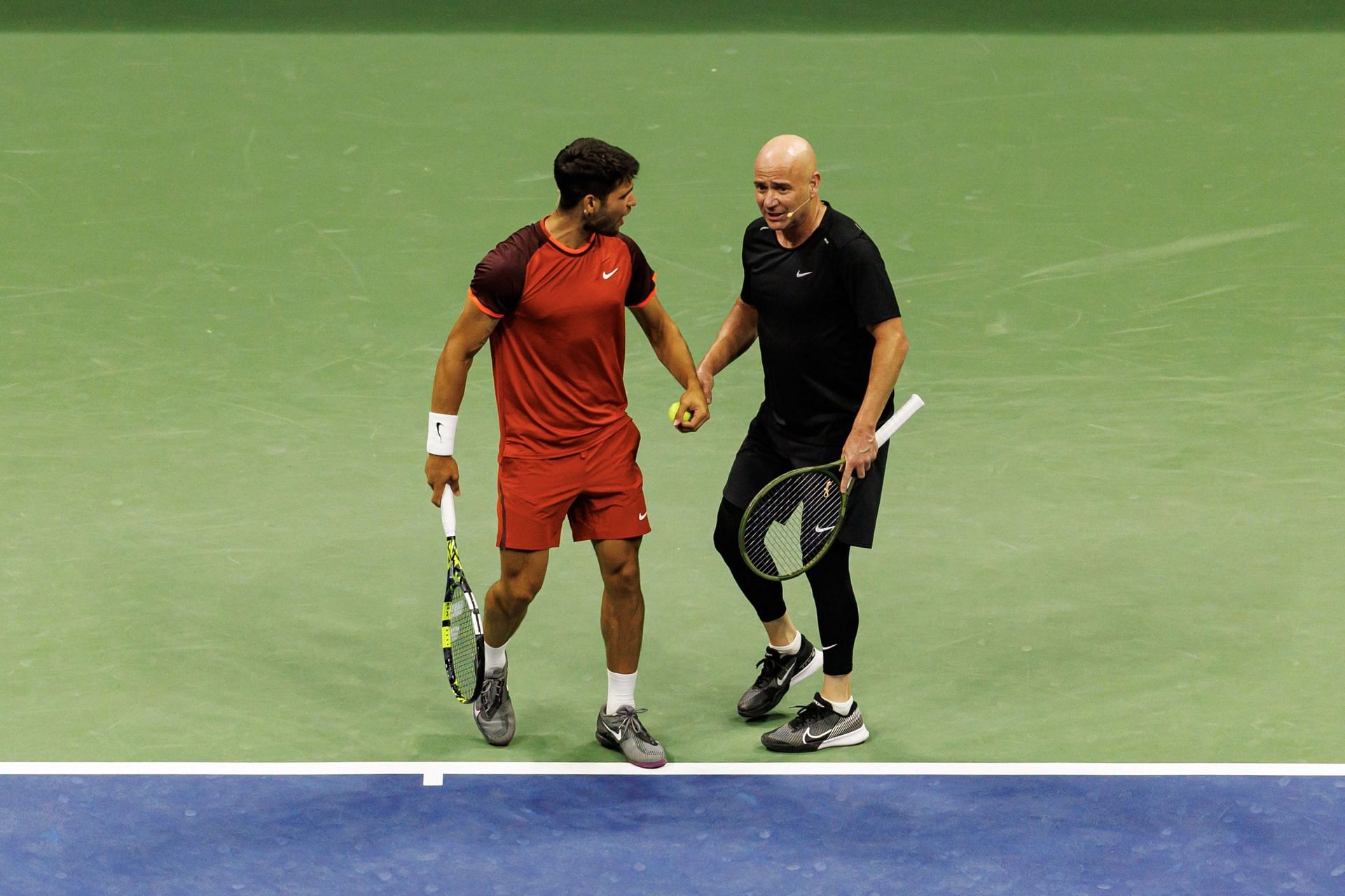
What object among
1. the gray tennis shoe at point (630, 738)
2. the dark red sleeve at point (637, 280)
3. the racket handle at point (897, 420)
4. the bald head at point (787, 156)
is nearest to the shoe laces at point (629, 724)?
the gray tennis shoe at point (630, 738)

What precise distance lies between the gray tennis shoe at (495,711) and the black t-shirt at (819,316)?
1293 mm

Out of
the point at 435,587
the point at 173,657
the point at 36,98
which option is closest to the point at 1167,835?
the point at 435,587

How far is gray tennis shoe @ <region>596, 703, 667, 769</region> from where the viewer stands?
17.9 feet

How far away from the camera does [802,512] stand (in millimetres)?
5598

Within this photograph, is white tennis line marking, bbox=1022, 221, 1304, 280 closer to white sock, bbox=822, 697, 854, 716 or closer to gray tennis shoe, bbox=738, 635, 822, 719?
gray tennis shoe, bbox=738, 635, 822, 719

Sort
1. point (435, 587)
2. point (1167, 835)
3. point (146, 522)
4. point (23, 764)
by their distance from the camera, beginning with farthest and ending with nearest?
point (146, 522) < point (435, 587) < point (23, 764) < point (1167, 835)

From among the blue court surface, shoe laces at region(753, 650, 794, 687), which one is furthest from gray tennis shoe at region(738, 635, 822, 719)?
the blue court surface

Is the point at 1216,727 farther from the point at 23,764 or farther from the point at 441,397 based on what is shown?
the point at 23,764

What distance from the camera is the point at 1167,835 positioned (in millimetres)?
5023

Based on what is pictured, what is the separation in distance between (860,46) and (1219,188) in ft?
7.81

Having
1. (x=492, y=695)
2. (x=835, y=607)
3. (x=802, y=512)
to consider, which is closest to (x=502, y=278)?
(x=802, y=512)

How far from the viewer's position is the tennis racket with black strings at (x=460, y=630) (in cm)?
527

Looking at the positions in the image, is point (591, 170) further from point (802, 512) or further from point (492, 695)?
point (492, 695)

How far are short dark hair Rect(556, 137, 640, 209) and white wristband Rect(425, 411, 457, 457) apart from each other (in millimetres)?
775
